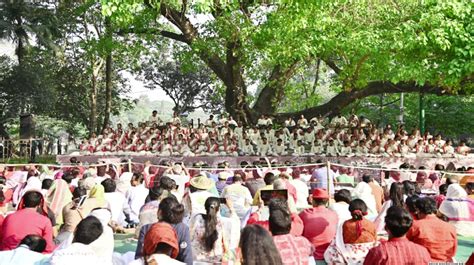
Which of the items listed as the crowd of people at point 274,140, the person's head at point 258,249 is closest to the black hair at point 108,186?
the person's head at point 258,249

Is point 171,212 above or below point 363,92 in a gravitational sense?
below

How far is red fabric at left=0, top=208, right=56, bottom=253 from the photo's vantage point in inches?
212

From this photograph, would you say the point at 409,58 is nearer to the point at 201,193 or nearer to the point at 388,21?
the point at 388,21

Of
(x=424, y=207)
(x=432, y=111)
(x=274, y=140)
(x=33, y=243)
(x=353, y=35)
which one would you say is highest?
(x=353, y=35)

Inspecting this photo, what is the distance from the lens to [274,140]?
21719 millimetres

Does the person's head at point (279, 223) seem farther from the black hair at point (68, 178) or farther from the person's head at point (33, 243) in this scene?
A: the black hair at point (68, 178)

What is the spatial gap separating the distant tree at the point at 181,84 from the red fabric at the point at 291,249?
34.0 metres

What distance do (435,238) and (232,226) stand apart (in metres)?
1.89

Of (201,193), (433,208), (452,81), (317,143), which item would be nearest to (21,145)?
(317,143)

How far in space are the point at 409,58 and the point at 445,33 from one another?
1786 mm

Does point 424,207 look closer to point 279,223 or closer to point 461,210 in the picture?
point 279,223

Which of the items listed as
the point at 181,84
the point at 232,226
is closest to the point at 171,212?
the point at 232,226

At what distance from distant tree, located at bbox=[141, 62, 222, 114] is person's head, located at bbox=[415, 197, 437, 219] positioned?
3301 centimetres

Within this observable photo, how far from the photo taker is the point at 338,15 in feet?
57.8
